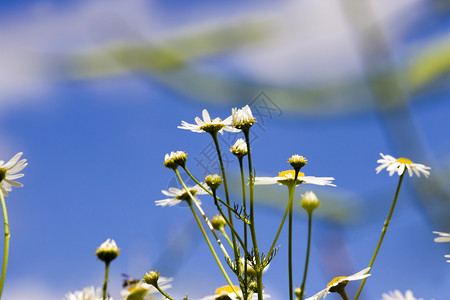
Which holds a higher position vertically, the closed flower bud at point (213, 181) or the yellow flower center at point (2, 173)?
the yellow flower center at point (2, 173)

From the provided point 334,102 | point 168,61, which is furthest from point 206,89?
point 334,102

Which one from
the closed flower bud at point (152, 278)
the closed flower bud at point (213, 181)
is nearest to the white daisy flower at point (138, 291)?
the closed flower bud at point (152, 278)

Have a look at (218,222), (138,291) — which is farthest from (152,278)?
(218,222)

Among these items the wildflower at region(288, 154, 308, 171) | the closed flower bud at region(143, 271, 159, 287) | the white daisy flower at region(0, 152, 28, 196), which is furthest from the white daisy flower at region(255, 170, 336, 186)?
the white daisy flower at region(0, 152, 28, 196)

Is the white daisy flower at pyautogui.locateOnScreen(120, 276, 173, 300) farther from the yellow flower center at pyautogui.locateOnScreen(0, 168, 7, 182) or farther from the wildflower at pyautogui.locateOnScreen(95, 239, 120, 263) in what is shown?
the yellow flower center at pyautogui.locateOnScreen(0, 168, 7, 182)

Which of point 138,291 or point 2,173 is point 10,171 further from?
point 138,291

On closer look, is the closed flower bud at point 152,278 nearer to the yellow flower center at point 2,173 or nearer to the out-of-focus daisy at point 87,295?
the out-of-focus daisy at point 87,295
